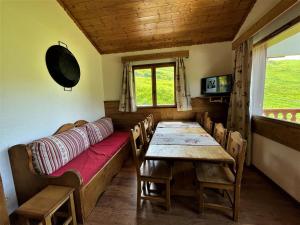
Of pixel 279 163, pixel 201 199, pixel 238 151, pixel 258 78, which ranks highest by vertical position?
pixel 258 78

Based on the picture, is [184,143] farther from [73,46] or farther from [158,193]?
[73,46]

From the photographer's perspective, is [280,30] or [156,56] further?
[156,56]

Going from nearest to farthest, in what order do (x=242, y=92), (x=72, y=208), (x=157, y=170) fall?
(x=72, y=208) → (x=157, y=170) → (x=242, y=92)

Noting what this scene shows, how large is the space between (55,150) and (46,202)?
1.94 feet

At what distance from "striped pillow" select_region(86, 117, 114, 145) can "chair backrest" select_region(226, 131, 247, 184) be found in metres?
2.06

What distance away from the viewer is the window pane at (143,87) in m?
3.44

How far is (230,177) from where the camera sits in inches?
59.5

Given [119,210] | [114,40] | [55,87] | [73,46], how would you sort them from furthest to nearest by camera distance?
[114,40] < [73,46] < [55,87] < [119,210]

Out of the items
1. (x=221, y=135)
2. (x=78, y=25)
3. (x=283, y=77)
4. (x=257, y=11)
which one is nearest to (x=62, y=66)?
(x=78, y=25)

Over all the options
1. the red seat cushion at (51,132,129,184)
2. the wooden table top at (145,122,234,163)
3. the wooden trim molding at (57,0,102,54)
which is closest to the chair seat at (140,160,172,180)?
the wooden table top at (145,122,234,163)

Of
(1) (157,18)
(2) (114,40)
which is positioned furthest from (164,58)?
(2) (114,40)

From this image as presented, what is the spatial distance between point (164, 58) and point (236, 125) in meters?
1.94

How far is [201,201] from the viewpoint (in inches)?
60.2

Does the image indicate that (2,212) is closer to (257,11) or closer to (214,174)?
(214,174)
